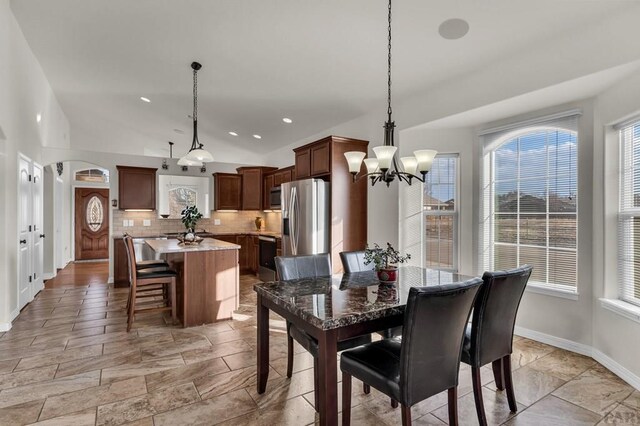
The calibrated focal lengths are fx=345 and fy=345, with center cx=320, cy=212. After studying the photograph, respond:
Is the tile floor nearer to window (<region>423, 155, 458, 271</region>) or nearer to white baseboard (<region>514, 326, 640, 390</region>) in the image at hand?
white baseboard (<region>514, 326, 640, 390</region>)

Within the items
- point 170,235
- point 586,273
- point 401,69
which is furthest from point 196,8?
point 170,235

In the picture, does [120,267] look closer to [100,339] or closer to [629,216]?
[100,339]

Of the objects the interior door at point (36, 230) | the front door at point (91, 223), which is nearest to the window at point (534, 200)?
the interior door at point (36, 230)

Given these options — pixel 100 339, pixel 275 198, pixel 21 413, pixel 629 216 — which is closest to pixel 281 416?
pixel 21 413

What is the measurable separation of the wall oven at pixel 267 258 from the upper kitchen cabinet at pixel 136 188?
234 cm

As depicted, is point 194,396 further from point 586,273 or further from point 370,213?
point 586,273

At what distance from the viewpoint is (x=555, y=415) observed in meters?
2.25

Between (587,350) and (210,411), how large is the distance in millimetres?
3308

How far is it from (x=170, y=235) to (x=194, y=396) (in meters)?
5.06

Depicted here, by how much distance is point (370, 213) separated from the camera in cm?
483

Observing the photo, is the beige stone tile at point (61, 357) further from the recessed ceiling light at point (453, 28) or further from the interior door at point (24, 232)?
the recessed ceiling light at point (453, 28)

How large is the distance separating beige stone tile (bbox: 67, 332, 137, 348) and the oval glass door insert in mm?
7167

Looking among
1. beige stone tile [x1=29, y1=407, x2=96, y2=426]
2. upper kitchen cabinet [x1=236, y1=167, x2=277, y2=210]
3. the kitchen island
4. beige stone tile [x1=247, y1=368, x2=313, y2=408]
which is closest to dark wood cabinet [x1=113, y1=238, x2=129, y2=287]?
the kitchen island

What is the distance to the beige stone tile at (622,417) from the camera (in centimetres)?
217
